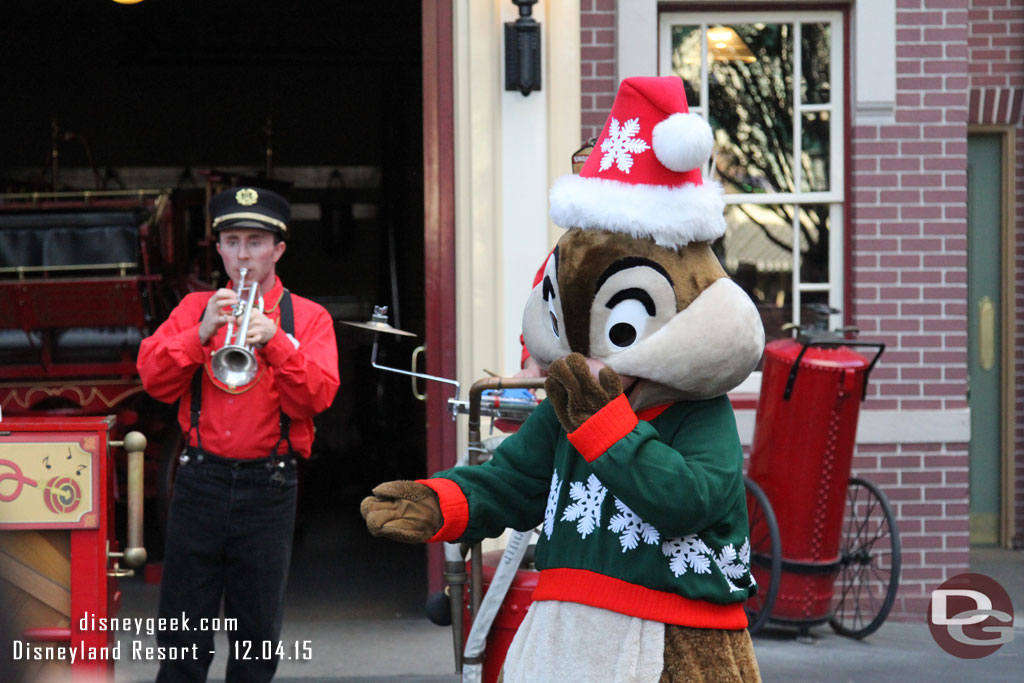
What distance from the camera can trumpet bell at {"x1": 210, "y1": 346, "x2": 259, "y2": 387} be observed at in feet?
13.6

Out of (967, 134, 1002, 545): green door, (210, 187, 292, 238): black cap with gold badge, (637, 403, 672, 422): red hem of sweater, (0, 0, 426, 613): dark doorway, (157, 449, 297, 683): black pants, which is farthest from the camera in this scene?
(0, 0, 426, 613): dark doorway

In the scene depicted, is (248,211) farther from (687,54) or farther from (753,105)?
(753,105)

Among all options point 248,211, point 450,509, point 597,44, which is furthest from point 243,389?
point 597,44

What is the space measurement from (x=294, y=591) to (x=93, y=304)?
2043 mm

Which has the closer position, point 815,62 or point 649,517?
point 649,517

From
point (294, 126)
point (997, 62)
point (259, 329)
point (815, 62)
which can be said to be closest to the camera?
point (259, 329)

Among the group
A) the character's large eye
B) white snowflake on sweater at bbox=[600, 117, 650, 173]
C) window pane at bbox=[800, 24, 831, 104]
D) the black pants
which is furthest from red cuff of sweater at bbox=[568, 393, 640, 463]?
window pane at bbox=[800, 24, 831, 104]

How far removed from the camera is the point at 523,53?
220 inches

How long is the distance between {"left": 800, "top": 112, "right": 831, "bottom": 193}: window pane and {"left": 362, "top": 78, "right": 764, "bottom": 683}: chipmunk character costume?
11.4ft

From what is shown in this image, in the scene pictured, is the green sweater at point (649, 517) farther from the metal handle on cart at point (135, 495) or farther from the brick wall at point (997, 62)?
the brick wall at point (997, 62)

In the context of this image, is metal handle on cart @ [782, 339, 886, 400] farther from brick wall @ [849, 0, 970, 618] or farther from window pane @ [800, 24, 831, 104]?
window pane @ [800, 24, 831, 104]

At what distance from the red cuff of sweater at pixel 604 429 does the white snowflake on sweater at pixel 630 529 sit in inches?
7.1

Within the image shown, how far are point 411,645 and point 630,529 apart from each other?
3235 millimetres

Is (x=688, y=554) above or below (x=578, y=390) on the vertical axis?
below
